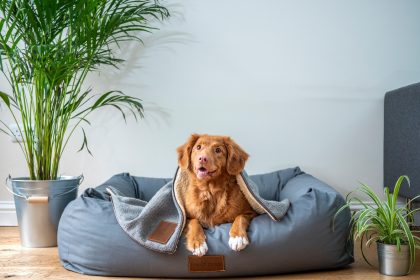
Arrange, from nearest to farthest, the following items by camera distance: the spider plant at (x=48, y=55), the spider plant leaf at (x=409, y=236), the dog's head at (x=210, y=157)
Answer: the spider plant leaf at (x=409, y=236), the dog's head at (x=210, y=157), the spider plant at (x=48, y=55)

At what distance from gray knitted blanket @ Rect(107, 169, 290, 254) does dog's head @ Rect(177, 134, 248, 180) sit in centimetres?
7

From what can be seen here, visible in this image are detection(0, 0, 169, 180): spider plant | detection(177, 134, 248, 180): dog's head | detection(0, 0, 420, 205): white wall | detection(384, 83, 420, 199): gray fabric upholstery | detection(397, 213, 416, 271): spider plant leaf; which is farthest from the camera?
detection(0, 0, 420, 205): white wall

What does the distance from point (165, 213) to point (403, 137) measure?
60.3 inches

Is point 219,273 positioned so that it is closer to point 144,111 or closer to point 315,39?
point 144,111

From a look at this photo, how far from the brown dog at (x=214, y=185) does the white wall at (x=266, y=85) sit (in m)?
1.05

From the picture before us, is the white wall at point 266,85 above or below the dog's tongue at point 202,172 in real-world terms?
above

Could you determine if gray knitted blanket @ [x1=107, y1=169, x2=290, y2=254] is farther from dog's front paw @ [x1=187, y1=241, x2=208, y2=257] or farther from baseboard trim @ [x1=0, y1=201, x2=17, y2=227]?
baseboard trim @ [x1=0, y1=201, x2=17, y2=227]

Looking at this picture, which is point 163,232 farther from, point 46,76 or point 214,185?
point 46,76

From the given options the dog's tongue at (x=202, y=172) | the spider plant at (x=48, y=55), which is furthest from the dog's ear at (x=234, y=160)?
the spider plant at (x=48, y=55)

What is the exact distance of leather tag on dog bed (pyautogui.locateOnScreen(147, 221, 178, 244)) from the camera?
74.4 inches

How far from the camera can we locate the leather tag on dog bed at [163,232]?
1.89 metres

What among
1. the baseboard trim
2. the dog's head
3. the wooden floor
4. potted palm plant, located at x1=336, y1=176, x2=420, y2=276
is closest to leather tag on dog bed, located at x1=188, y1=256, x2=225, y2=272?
the wooden floor

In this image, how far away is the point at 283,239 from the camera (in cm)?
191

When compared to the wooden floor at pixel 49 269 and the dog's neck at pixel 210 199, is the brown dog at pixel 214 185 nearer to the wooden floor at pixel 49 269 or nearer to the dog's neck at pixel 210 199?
the dog's neck at pixel 210 199
